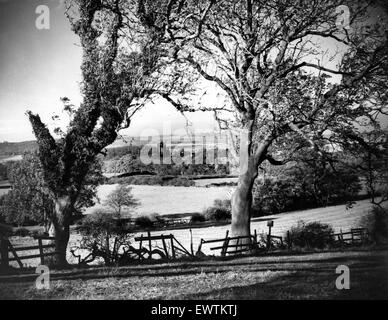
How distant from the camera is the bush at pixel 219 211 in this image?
110 feet

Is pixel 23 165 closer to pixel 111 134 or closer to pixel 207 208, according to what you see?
pixel 111 134

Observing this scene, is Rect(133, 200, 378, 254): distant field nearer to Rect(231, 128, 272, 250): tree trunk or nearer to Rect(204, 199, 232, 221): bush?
Rect(204, 199, 232, 221): bush

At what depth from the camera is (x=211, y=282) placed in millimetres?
8352

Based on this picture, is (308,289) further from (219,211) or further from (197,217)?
(197,217)

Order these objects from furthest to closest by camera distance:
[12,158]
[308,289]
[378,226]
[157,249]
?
[378,226] → [12,158] → [157,249] → [308,289]

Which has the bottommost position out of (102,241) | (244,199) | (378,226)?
(378,226)

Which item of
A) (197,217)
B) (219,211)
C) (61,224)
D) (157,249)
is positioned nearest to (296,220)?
(219,211)

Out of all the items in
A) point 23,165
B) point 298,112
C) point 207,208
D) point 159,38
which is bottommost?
point 207,208

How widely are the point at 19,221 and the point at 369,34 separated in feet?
77.0

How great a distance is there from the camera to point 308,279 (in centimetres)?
843

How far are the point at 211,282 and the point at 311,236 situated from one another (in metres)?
10.8

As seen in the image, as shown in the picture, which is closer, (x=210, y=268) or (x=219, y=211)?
(x=210, y=268)

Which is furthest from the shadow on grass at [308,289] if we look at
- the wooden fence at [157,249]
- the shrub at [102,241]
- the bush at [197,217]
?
the bush at [197,217]
